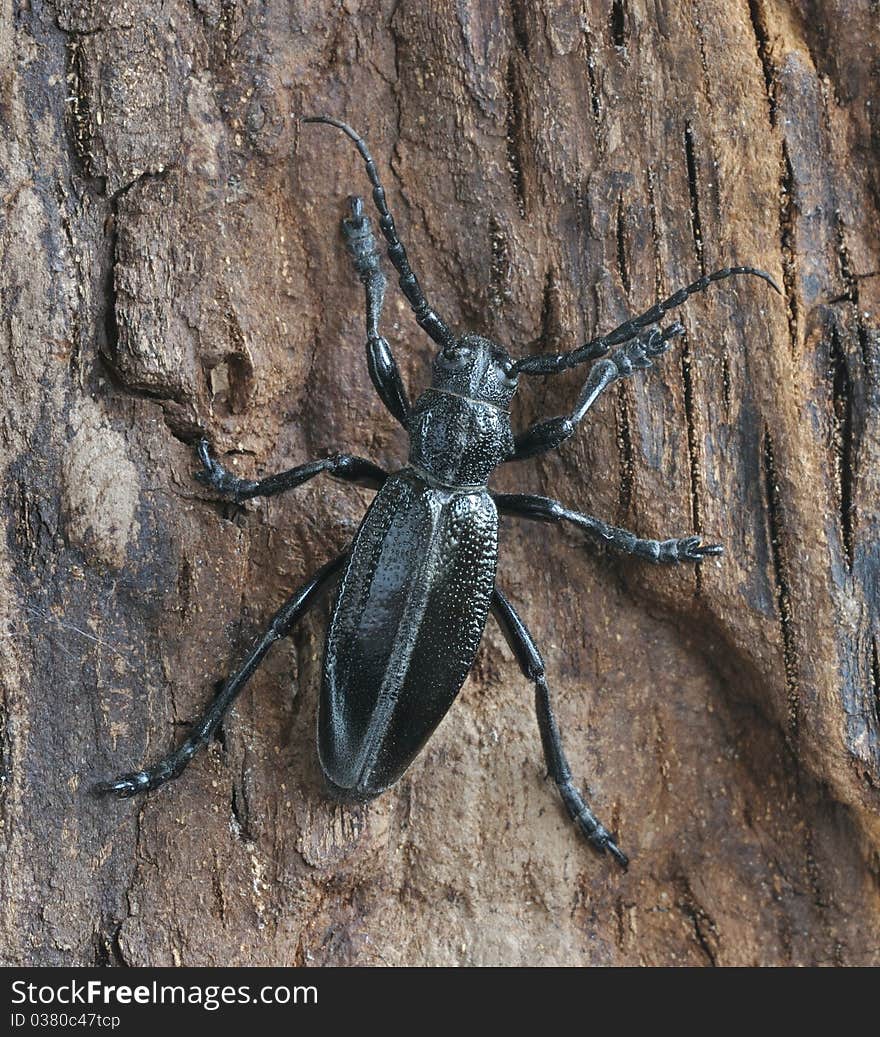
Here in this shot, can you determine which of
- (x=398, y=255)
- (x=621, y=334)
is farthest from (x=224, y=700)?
(x=621, y=334)

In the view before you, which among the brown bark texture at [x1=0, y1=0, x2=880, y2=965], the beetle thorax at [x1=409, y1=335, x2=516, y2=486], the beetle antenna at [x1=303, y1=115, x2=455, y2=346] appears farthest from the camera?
the beetle thorax at [x1=409, y1=335, x2=516, y2=486]

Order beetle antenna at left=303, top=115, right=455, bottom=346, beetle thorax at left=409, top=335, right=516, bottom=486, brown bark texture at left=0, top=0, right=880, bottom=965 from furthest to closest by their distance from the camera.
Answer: beetle thorax at left=409, top=335, right=516, bottom=486 → beetle antenna at left=303, top=115, right=455, bottom=346 → brown bark texture at left=0, top=0, right=880, bottom=965

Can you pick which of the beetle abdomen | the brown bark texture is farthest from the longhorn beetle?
the brown bark texture

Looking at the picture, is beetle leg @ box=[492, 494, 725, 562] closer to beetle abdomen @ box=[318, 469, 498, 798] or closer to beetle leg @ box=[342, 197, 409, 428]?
beetle abdomen @ box=[318, 469, 498, 798]

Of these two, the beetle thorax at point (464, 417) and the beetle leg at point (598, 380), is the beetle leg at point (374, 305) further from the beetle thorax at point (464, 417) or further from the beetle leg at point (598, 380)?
the beetle leg at point (598, 380)

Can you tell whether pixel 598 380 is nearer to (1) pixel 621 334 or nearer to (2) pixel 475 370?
(1) pixel 621 334

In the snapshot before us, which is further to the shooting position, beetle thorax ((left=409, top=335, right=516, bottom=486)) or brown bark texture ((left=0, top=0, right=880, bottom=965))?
beetle thorax ((left=409, top=335, right=516, bottom=486))

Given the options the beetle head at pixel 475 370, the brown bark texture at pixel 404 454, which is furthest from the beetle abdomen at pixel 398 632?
the beetle head at pixel 475 370

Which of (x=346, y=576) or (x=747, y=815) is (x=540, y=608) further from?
(x=747, y=815)
